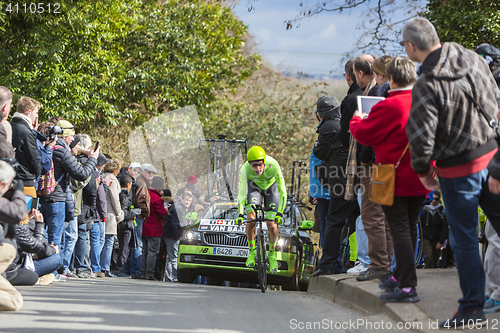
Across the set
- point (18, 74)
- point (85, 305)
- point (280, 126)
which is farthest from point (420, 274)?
point (280, 126)

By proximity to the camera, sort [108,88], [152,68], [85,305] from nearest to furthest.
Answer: [85,305] < [108,88] < [152,68]

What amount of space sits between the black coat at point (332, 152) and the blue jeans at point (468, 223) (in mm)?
2729

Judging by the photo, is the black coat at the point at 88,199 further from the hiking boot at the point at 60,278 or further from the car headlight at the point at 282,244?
the car headlight at the point at 282,244

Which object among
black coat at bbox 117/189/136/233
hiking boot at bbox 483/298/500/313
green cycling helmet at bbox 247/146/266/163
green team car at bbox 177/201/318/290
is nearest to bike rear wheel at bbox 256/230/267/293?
green cycling helmet at bbox 247/146/266/163

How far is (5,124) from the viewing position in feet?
23.6

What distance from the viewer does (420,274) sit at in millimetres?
6574

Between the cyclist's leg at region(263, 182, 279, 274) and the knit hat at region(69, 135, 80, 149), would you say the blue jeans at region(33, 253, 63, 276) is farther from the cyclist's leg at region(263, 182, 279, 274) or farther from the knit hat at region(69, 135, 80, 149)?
the cyclist's leg at region(263, 182, 279, 274)

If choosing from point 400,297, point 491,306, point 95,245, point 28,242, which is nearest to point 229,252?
point 95,245

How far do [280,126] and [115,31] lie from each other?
12556mm

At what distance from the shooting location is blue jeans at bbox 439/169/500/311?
4.25 m

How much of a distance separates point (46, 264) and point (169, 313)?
3.20 m

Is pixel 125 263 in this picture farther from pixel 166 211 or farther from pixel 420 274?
pixel 420 274

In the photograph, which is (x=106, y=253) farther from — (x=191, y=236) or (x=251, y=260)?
(x=251, y=260)

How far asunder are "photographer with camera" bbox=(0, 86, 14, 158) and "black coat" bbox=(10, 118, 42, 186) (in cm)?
12
